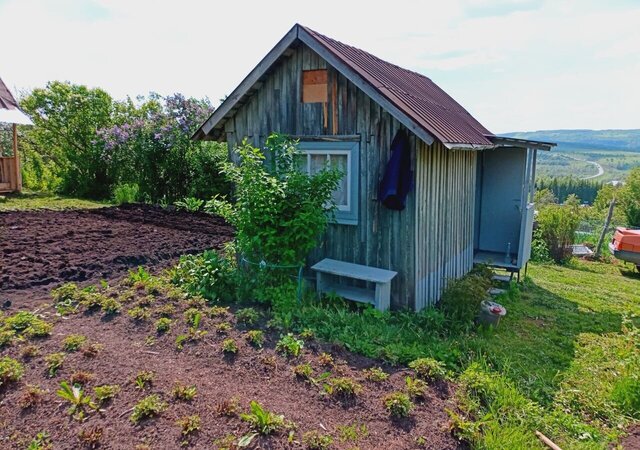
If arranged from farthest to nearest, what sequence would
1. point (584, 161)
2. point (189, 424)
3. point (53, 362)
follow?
point (584, 161) < point (53, 362) < point (189, 424)

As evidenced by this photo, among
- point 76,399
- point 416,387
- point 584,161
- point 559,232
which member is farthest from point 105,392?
point 584,161

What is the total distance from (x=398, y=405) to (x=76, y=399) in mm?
2769

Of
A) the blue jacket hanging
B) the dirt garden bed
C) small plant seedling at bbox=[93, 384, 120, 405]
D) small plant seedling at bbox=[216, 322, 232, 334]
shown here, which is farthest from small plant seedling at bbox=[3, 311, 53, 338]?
the blue jacket hanging

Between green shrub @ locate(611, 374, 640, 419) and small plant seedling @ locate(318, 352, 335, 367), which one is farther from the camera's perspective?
small plant seedling @ locate(318, 352, 335, 367)

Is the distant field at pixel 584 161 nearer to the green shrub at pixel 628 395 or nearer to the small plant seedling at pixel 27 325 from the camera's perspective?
the green shrub at pixel 628 395

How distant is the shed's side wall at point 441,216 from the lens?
6348 mm

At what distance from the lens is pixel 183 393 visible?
3.79 meters

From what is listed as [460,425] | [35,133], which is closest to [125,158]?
[35,133]

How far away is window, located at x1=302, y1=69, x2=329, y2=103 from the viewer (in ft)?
21.3

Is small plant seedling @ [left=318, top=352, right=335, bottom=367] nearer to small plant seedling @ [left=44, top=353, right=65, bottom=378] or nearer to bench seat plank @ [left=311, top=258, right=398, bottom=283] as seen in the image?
bench seat plank @ [left=311, top=258, right=398, bottom=283]

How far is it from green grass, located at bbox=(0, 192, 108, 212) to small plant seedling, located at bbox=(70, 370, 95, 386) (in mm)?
10934

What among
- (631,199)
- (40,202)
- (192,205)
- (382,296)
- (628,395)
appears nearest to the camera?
(628,395)

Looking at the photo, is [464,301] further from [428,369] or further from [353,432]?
[353,432]

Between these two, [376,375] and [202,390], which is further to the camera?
[376,375]
